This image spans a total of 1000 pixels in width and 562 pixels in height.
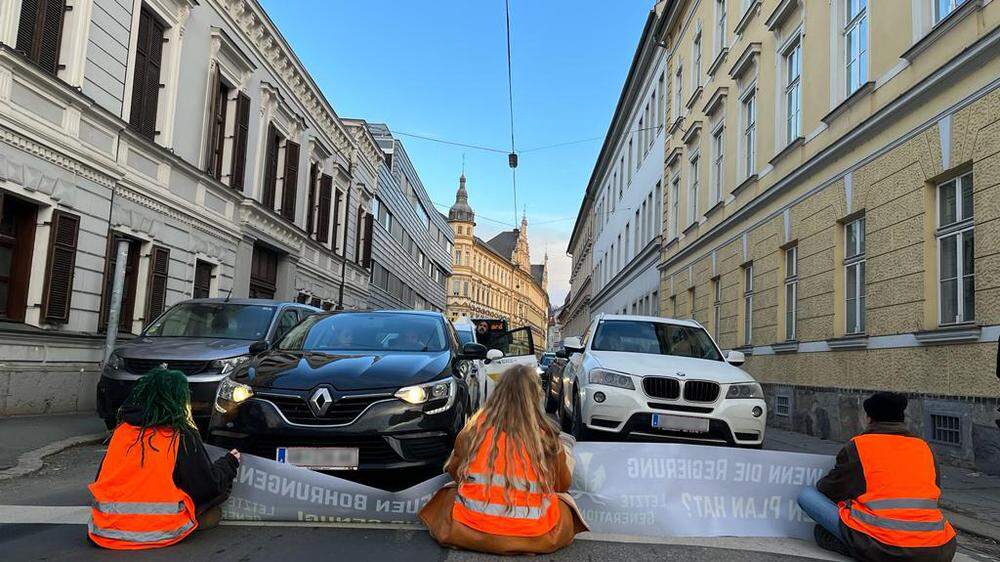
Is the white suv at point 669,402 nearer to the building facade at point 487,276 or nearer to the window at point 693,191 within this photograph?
the window at point 693,191

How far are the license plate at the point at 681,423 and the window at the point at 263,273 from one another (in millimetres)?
16410

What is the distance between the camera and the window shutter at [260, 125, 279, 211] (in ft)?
73.0

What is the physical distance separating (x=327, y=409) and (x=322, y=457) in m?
0.33

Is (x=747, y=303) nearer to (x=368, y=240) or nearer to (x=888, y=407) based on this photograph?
(x=888, y=407)

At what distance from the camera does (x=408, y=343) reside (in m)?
6.88

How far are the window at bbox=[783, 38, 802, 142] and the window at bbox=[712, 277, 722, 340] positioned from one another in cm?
542

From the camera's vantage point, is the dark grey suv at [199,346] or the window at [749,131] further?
the window at [749,131]

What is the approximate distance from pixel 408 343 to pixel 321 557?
3.07 m

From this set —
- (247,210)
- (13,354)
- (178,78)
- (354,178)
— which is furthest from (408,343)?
(354,178)

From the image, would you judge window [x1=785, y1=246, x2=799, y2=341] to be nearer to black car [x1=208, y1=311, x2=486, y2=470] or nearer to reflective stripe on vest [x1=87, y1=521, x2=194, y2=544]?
black car [x1=208, y1=311, x2=486, y2=470]

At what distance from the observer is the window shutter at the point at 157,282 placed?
48.2ft

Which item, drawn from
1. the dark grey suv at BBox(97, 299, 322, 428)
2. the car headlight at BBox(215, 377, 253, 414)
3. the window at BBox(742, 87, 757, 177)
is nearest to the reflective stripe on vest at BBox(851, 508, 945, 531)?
the car headlight at BBox(215, 377, 253, 414)

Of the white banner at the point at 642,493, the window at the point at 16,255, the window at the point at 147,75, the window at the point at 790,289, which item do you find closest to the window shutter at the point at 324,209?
the window at the point at 147,75

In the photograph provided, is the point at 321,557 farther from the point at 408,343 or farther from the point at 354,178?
the point at 354,178
